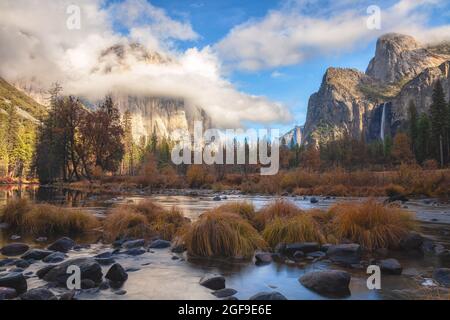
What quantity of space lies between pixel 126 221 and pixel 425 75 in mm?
206356

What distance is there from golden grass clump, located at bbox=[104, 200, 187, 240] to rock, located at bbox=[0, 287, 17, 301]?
17.3 ft

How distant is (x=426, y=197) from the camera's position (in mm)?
26203

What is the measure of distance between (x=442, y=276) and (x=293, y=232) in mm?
3729

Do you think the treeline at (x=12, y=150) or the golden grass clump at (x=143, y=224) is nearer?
the golden grass clump at (x=143, y=224)

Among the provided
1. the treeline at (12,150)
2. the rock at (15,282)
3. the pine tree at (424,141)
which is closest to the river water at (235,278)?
the rock at (15,282)

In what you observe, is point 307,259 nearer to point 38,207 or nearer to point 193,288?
point 193,288

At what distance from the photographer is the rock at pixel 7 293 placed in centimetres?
553

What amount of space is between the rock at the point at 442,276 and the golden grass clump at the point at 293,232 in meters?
3.18

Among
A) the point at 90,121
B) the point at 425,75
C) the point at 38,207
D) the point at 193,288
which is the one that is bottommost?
the point at 193,288

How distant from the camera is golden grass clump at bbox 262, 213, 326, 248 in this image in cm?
962

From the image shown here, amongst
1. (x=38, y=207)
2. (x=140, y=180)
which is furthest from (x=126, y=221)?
(x=140, y=180)

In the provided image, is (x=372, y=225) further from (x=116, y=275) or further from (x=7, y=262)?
(x=7, y=262)

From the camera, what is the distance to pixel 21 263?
24.8ft

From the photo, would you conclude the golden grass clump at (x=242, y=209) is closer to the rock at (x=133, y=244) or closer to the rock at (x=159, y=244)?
the rock at (x=159, y=244)
